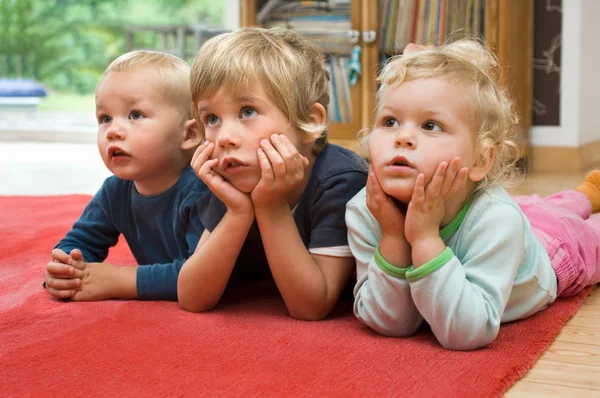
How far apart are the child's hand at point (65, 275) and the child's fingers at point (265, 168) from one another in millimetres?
405

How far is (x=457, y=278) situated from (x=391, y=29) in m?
2.42

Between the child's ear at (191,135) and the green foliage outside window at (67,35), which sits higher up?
the green foliage outside window at (67,35)

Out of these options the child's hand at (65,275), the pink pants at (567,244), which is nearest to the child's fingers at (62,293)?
the child's hand at (65,275)

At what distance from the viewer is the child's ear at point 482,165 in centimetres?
112

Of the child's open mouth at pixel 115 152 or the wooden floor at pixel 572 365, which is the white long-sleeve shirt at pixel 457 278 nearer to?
the wooden floor at pixel 572 365

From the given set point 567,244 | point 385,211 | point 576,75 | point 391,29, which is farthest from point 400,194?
point 576,75

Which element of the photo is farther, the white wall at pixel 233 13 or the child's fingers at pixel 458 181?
the white wall at pixel 233 13

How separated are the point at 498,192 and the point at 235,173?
0.39m

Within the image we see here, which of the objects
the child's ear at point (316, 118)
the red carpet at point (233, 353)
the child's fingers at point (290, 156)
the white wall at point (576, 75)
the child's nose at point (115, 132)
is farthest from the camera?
the white wall at point (576, 75)

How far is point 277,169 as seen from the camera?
113 cm

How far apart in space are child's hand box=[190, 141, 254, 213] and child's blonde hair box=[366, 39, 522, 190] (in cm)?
26

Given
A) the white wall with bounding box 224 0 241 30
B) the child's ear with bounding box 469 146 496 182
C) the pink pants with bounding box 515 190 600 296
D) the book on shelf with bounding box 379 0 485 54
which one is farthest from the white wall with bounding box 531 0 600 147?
the child's ear with bounding box 469 146 496 182

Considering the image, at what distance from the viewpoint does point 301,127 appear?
1.22 metres

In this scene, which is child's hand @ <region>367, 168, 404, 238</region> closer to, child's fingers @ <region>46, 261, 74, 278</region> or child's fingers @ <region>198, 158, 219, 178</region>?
child's fingers @ <region>198, 158, 219, 178</region>
